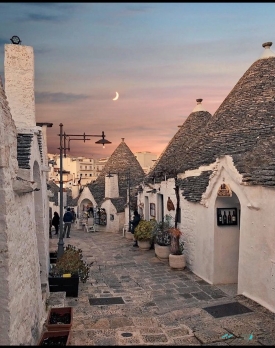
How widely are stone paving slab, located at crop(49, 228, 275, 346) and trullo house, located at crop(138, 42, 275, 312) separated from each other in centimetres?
69

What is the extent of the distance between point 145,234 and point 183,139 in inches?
210

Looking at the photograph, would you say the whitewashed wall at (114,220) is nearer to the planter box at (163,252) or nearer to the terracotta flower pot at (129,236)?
the terracotta flower pot at (129,236)

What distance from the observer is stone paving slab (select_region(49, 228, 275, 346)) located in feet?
19.5

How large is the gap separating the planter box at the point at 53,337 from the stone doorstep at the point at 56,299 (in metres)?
1.60

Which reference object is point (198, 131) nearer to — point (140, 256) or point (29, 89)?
point (140, 256)

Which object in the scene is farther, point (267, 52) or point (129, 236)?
point (129, 236)

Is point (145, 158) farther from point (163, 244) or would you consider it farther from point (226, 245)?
point (226, 245)

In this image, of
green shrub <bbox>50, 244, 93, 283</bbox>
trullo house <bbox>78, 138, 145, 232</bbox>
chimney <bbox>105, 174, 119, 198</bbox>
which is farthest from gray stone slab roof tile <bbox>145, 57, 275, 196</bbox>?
chimney <bbox>105, 174, 119, 198</bbox>

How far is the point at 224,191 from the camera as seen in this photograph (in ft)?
29.2

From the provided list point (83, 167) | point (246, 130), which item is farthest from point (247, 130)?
point (83, 167)

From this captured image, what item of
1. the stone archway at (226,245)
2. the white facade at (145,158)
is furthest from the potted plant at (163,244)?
the white facade at (145,158)

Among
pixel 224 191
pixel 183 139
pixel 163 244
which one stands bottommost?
pixel 163 244

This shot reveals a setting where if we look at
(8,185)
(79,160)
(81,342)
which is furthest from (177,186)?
(79,160)

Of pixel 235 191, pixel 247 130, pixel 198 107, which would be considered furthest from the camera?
pixel 198 107
